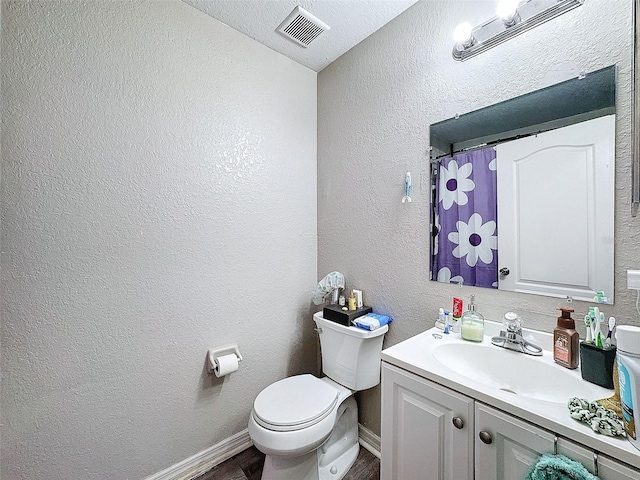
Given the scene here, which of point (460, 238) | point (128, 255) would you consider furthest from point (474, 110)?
point (128, 255)

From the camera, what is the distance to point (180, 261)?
1.36 meters

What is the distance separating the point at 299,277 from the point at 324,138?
3.15 ft

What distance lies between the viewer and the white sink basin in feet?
2.72

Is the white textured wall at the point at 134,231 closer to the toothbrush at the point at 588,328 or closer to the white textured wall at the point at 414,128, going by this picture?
the white textured wall at the point at 414,128

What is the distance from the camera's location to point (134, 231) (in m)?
1.24

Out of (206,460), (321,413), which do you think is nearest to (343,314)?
(321,413)

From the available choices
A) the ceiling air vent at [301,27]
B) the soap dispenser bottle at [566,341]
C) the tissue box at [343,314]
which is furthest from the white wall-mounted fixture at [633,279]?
the ceiling air vent at [301,27]

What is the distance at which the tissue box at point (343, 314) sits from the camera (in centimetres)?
144

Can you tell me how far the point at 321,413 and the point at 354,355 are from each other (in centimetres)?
31

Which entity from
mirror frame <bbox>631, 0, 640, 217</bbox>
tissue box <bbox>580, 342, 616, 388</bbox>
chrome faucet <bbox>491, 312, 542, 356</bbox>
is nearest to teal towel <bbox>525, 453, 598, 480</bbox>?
tissue box <bbox>580, 342, 616, 388</bbox>

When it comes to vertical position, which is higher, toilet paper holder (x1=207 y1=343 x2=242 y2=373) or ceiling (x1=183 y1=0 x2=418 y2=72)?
ceiling (x1=183 y1=0 x2=418 y2=72)

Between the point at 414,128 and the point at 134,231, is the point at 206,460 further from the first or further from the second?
the point at 414,128

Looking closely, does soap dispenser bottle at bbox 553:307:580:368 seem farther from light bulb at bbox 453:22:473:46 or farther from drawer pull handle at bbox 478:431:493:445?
light bulb at bbox 453:22:473:46

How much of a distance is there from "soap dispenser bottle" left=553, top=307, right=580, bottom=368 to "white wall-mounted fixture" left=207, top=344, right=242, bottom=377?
1.36m
